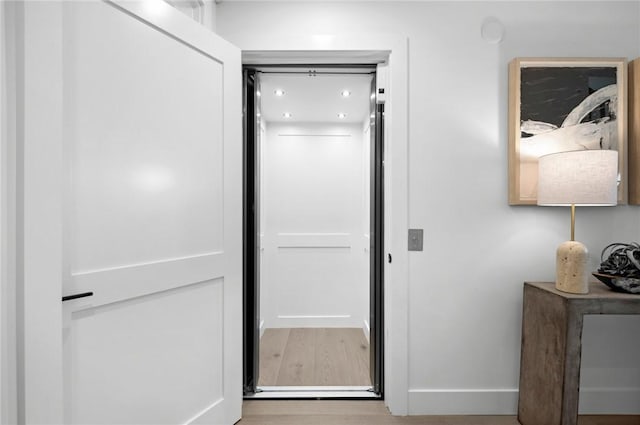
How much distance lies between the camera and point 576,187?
1.63m

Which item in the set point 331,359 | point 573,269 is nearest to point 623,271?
point 573,269

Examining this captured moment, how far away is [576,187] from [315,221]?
91.2 inches

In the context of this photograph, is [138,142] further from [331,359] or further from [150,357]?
[331,359]

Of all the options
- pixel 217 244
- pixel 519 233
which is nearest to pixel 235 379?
pixel 217 244

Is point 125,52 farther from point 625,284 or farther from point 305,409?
point 625,284

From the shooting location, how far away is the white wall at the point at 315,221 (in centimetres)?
355

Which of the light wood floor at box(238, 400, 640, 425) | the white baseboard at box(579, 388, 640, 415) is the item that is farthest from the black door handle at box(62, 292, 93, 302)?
the white baseboard at box(579, 388, 640, 415)

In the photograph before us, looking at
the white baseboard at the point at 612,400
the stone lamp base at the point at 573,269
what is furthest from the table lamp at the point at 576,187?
the white baseboard at the point at 612,400

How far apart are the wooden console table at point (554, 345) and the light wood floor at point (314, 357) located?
38.0 inches

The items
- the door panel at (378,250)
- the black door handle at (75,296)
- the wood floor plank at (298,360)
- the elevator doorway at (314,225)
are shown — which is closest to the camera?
the black door handle at (75,296)

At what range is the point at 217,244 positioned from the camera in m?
1.76

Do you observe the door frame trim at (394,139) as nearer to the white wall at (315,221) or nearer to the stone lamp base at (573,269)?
the stone lamp base at (573,269)

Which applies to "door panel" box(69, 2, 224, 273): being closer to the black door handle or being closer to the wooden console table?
the black door handle

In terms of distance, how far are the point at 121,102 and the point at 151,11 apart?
0.42 metres
